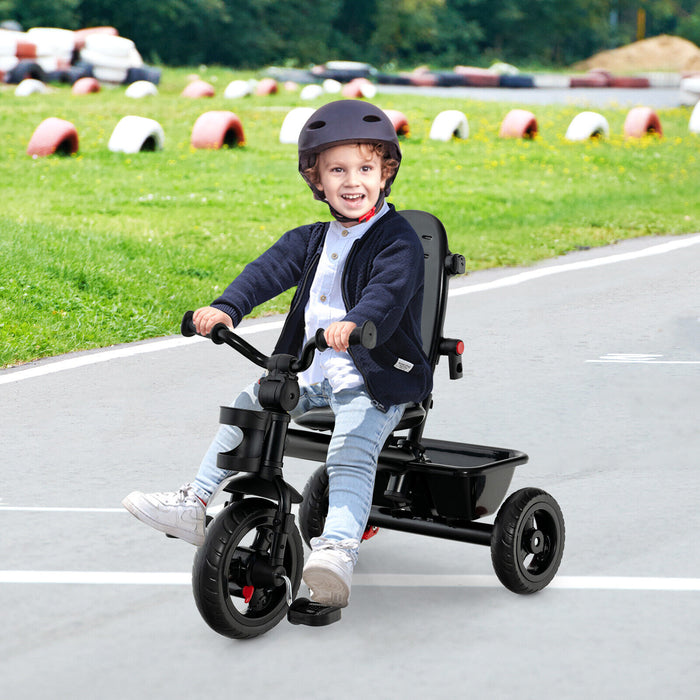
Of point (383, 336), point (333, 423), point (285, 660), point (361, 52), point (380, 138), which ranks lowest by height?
point (361, 52)

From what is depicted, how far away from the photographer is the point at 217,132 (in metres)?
20.5

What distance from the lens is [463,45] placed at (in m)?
62.6

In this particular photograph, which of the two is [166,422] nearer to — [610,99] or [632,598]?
[632,598]

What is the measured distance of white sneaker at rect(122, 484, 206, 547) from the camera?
420 cm

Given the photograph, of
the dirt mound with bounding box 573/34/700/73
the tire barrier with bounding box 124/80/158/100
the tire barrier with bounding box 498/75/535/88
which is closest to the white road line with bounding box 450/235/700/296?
the tire barrier with bounding box 124/80/158/100

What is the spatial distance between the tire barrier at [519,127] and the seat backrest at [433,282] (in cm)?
1841

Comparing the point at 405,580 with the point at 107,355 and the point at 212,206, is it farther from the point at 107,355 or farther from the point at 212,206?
the point at 212,206

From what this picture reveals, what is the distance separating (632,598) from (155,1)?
47.4 m

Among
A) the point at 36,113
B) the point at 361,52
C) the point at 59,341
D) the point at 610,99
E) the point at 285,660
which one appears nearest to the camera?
the point at 285,660

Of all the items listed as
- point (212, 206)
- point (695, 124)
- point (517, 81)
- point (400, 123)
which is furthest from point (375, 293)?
point (517, 81)

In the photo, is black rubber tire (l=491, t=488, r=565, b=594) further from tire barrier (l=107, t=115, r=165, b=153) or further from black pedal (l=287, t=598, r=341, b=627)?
tire barrier (l=107, t=115, r=165, b=153)

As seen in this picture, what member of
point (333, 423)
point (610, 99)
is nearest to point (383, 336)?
point (333, 423)

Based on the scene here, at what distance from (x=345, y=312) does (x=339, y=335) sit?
45cm

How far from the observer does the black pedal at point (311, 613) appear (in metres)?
3.99
